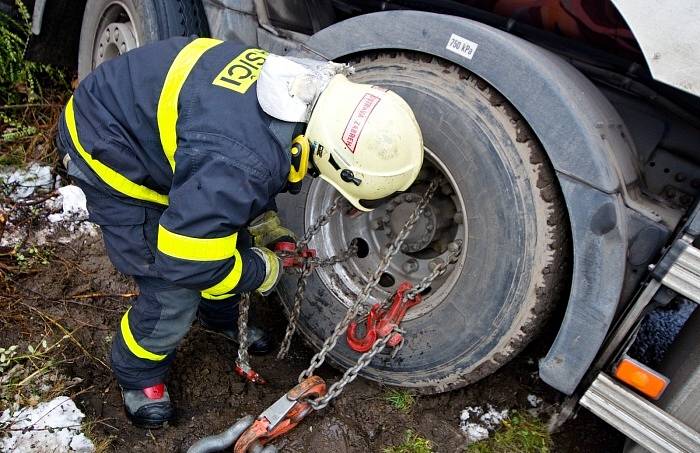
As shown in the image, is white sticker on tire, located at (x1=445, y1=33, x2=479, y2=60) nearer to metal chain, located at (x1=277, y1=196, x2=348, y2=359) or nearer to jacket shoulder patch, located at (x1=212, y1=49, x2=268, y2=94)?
jacket shoulder patch, located at (x1=212, y1=49, x2=268, y2=94)

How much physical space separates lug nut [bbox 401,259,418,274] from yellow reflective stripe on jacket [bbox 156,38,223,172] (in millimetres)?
1061

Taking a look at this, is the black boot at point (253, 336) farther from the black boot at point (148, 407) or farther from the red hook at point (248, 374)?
the black boot at point (148, 407)

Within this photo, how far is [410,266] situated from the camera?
8.27 ft

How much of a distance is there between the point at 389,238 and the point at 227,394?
0.99 meters

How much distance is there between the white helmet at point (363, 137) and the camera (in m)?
1.85

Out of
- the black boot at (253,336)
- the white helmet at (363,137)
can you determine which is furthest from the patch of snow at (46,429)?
the white helmet at (363,137)

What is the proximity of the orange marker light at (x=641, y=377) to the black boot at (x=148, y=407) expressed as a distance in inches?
68.2

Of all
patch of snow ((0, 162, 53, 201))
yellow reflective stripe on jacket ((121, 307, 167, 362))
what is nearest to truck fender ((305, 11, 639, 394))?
yellow reflective stripe on jacket ((121, 307, 167, 362))

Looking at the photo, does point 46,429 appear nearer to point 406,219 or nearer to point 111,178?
point 111,178

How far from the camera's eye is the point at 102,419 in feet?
7.80

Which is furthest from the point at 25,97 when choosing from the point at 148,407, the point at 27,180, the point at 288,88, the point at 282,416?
the point at 282,416

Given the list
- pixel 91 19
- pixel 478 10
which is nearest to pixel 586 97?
pixel 478 10

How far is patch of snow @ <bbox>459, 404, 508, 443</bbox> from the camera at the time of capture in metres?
2.39

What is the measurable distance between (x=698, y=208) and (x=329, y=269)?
141cm
